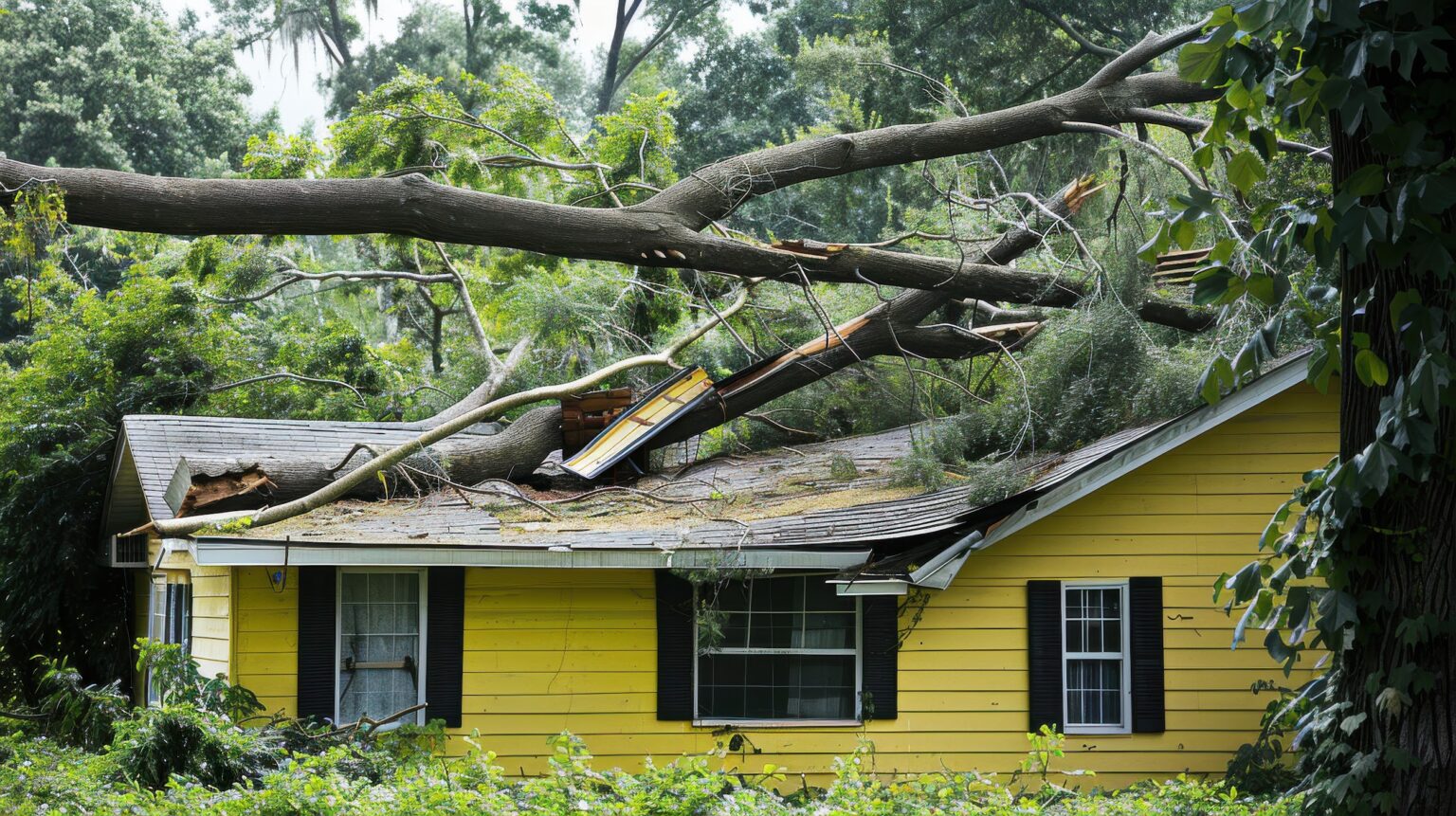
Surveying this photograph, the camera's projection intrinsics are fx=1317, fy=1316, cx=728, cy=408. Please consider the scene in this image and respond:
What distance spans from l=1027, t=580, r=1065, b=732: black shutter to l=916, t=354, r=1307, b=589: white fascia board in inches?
26.6

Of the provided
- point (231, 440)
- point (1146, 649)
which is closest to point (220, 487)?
point (231, 440)

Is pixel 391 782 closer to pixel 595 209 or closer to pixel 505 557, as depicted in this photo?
pixel 505 557

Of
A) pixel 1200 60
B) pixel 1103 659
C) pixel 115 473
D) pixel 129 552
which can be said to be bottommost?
pixel 1103 659

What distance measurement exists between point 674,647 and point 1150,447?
3838 millimetres

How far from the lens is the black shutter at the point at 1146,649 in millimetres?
9984

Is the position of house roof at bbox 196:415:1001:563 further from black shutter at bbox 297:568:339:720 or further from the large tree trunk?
the large tree trunk

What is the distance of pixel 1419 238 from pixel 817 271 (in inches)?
264

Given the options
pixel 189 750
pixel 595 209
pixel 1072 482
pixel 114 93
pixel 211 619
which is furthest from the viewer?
pixel 114 93

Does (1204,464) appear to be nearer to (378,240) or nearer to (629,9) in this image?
(378,240)

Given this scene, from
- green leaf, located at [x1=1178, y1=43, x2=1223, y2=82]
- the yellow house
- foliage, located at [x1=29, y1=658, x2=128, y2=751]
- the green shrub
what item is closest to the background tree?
the yellow house

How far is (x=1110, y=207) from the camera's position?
480 inches

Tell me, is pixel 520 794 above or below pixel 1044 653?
below

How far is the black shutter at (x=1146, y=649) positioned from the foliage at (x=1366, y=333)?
5565mm

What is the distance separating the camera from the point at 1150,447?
379 inches
